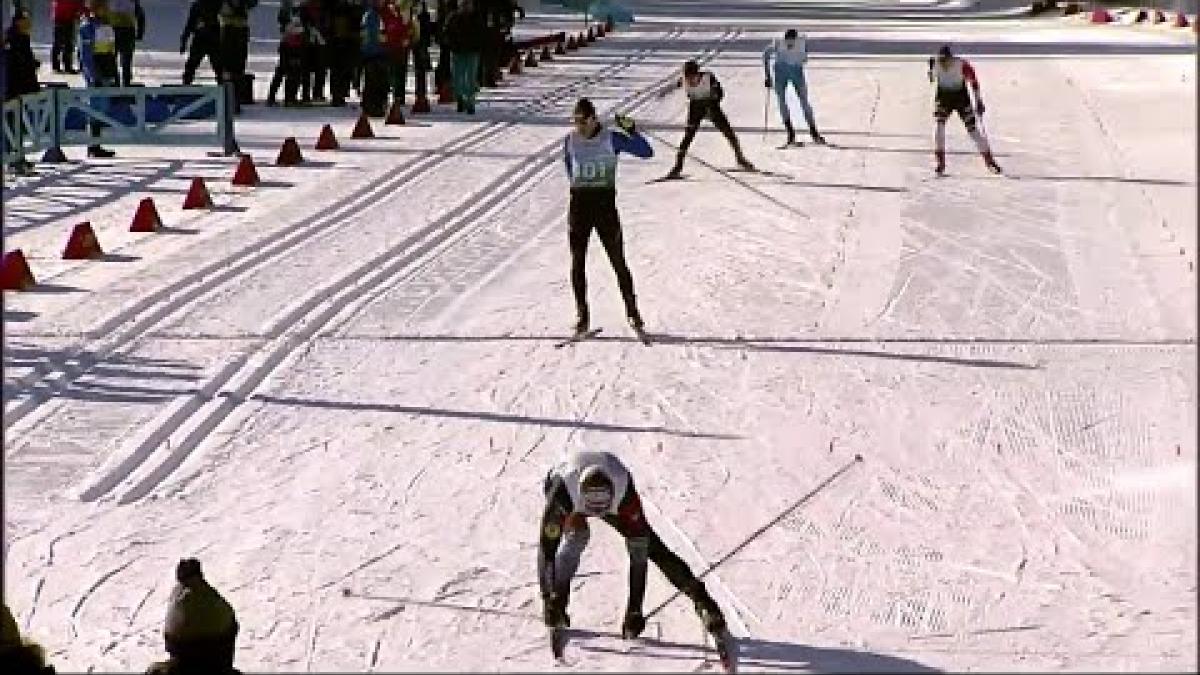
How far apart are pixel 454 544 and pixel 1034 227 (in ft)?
34.2

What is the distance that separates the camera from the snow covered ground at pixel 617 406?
825 centimetres

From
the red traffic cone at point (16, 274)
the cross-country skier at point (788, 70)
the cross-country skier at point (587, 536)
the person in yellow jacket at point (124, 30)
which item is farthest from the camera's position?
the person in yellow jacket at point (124, 30)

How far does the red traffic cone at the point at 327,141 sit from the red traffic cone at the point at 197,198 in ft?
12.5

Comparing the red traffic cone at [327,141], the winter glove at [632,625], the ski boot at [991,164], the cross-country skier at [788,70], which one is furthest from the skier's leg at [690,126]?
the winter glove at [632,625]

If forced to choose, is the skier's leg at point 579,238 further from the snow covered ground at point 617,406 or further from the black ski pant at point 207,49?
the black ski pant at point 207,49

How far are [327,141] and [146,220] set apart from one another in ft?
18.3

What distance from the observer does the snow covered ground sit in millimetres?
8250

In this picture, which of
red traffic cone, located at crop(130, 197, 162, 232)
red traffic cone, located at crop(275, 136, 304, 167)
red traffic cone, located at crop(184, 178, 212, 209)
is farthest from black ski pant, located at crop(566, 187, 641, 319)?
red traffic cone, located at crop(275, 136, 304, 167)

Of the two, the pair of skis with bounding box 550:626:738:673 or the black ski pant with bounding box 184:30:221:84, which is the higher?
the black ski pant with bounding box 184:30:221:84

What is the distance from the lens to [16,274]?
15039 millimetres

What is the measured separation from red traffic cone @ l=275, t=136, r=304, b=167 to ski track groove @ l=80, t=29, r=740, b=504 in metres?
2.32

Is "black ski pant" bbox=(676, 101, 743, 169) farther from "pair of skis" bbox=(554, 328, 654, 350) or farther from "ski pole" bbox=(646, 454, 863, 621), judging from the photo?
"ski pole" bbox=(646, 454, 863, 621)

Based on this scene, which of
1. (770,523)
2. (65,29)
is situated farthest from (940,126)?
(65,29)

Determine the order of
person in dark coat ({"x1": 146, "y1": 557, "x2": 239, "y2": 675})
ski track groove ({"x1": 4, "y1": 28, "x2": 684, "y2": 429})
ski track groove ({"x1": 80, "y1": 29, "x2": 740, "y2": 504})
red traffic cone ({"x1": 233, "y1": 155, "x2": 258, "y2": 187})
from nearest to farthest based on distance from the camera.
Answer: person in dark coat ({"x1": 146, "y1": 557, "x2": 239, "y2": 675})
ski track groove ({"x1": 80, "y1": 29, "x2": 740, "y2": 504})
ski track groove ({"x1": 4, "y1": 28, "x2": 684, "y2": 429})
red traffic cone ({"x1": 233, "y1": 155, "x2": 258, "y2": 187})
